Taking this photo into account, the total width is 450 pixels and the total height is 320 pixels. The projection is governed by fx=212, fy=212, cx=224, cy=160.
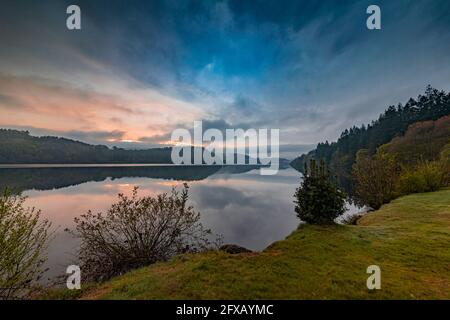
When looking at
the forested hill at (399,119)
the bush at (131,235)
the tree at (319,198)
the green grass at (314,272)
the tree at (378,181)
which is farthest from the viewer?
the forested hill at (399,119)

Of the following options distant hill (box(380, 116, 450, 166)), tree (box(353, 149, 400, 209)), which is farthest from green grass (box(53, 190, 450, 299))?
distant hill (box(380, 116, 450, 166))

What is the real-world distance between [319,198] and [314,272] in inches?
208

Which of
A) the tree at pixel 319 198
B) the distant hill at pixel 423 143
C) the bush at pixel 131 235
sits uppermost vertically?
the distant hill at pixel 423 143

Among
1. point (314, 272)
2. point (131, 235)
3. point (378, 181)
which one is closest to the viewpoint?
point (314, 272)

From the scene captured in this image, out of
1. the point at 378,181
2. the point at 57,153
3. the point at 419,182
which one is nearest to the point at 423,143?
the point at 419,182

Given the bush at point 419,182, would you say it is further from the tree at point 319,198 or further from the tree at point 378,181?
the tree at point 319,198

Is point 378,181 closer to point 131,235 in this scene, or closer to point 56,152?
point 131,235

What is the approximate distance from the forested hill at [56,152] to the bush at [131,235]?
178734mm

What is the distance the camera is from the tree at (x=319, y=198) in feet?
36.0

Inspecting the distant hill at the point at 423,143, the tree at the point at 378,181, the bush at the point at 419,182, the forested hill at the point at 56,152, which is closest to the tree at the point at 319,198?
the tree at the point at 378,181

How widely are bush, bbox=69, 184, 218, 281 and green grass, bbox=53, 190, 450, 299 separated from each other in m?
2.28

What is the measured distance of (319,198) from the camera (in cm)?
1098
